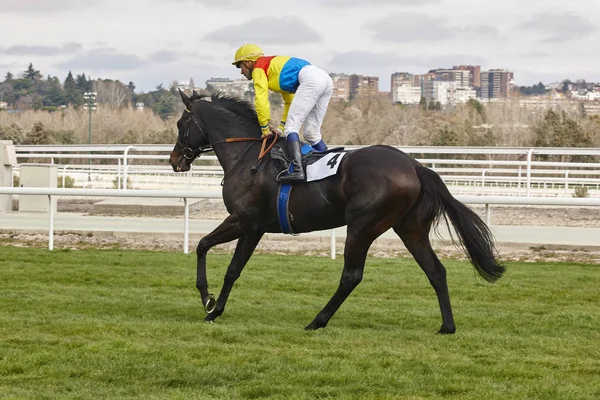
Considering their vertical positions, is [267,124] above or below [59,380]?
above

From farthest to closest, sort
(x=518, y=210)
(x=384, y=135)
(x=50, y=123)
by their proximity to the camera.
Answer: (x=50, y=123) < (x=384, y=135) < (x=518, y=210)

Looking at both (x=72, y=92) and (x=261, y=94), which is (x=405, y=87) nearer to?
(x=72, y=92)

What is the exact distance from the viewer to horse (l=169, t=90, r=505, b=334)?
615 centimetres

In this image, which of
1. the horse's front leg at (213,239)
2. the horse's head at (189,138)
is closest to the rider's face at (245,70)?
the horse's head at (189,138)

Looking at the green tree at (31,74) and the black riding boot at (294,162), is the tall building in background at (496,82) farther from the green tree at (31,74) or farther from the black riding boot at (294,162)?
the black riding boot at (294,162)

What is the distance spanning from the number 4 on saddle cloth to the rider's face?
574mm

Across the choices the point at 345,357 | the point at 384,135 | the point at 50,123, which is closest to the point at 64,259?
the point at 345,357

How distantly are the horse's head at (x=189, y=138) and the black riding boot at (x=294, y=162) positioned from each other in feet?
2.78

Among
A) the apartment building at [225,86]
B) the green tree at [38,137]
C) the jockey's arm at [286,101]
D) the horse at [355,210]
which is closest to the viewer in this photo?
the horse at [355,210]

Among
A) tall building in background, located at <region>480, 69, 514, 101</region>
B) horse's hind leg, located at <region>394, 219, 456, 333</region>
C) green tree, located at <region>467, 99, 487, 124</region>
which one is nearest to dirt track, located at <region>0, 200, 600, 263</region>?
horse's hind leg, located at <region>394, 219, 456, 333</region>

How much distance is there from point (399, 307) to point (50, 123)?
50918 millimetres

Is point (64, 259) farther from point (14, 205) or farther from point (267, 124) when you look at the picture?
point (14, 205)

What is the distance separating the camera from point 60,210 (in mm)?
17172

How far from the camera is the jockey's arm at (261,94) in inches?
255
